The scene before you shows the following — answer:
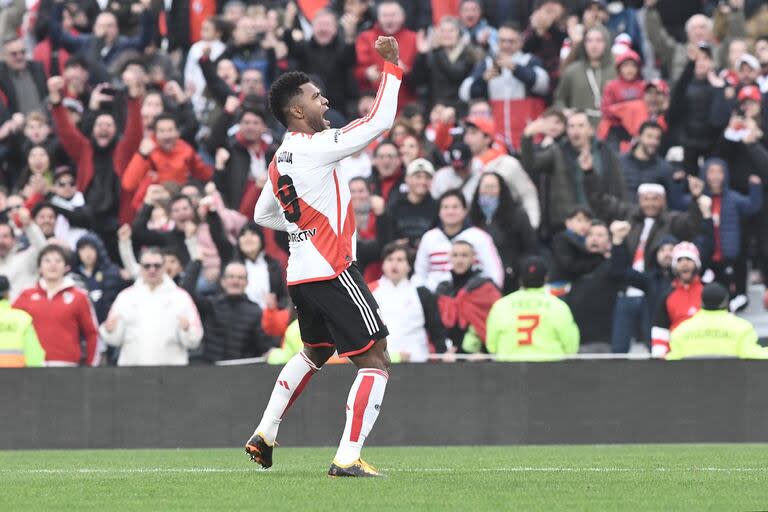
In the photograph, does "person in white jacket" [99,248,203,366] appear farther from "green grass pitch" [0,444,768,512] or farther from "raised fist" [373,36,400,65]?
"raised fist" [373,36,400,65]

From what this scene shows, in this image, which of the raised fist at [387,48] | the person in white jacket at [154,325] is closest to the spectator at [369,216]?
the person in white jacket at [154,325]

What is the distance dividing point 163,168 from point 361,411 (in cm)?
→ 1056

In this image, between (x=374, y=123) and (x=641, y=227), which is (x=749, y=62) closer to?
(x=641, y=227)

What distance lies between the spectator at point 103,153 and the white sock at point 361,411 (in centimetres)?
1071

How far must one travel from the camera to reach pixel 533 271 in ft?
52.2

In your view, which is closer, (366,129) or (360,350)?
(366,129)

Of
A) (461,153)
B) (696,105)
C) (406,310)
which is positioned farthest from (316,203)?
(696,105)

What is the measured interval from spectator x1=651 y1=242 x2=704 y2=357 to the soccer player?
6.44 metres

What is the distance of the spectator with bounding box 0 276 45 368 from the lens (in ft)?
53.9

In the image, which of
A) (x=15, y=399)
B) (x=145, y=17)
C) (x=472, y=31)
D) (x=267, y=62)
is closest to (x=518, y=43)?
(x=472, y=31)

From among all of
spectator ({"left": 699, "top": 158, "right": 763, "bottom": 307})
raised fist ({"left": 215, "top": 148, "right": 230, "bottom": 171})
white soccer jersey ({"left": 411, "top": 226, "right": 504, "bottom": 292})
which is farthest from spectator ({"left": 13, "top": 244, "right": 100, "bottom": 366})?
spectator ({"left": 699, "top": 158, "right": 763, "bottom": 307})

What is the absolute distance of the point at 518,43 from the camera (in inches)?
825

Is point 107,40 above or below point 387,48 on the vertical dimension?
above

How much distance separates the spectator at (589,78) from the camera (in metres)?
20.9
